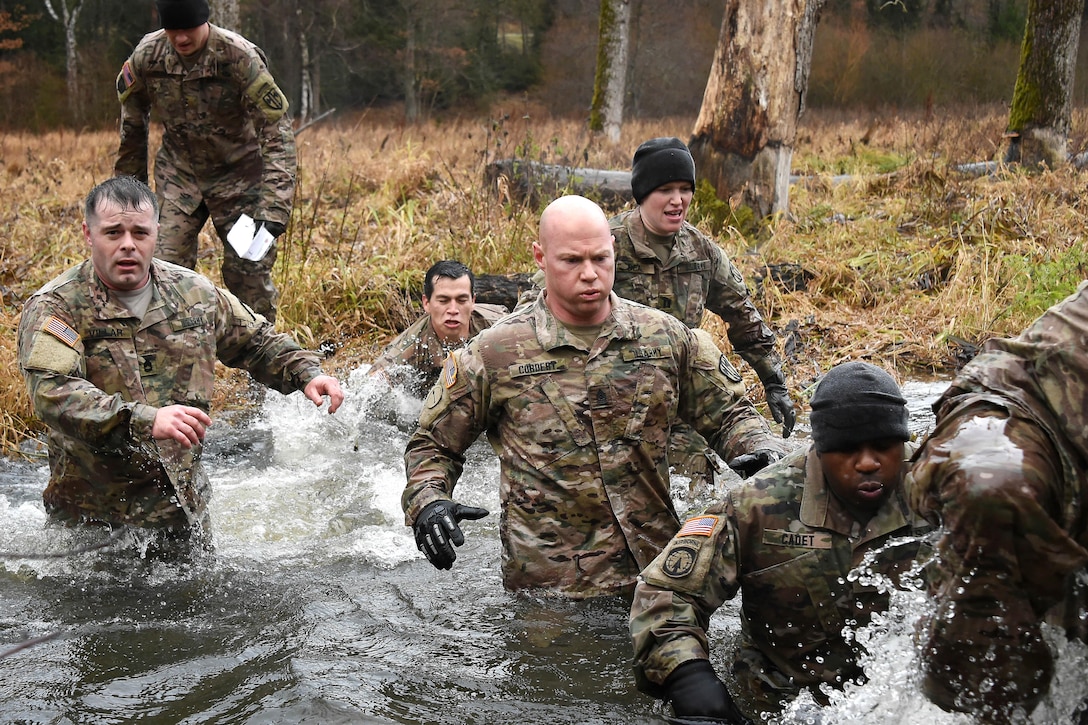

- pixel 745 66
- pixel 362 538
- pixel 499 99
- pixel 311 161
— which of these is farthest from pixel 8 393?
pixel 499 99

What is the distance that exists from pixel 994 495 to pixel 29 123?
86.9ft

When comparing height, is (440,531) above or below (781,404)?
above

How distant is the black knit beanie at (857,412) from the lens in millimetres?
2992

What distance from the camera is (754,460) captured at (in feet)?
11.9

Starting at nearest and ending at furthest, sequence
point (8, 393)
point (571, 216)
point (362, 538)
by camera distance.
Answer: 1. point (571, 216)
2. point (362, 538)
3. point (8, 393)

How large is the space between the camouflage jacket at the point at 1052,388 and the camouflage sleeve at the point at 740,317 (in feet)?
10.7

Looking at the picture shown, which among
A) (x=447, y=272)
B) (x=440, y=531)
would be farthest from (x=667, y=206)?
(x=440, y=531)

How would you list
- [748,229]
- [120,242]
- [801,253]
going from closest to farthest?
[120,242] < [801,253] < [748,229]

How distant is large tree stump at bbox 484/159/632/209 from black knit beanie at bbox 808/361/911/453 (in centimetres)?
714

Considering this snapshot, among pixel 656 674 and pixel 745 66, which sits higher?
pixel 745 66

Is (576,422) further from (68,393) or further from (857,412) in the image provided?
(68,393)

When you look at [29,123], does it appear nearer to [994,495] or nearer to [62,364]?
[62,364]

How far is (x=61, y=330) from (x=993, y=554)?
3408 mm

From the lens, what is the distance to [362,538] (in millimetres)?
5762
